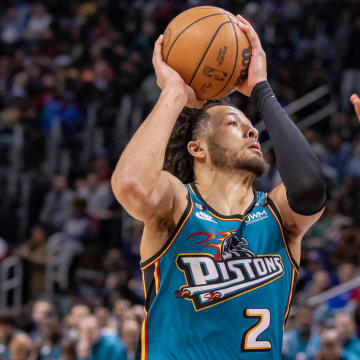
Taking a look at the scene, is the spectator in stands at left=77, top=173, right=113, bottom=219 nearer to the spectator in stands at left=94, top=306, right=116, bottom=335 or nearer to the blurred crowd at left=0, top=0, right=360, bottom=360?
the blurred crowd at left=0, top=0, right=360, bottom=360

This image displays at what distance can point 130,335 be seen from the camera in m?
7.83

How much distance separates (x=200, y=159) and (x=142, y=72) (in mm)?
10013

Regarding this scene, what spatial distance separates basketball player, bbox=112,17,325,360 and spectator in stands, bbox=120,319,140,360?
185 inches

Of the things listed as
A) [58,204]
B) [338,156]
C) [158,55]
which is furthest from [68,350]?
[158,55]

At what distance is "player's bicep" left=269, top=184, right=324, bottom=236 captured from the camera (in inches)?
130

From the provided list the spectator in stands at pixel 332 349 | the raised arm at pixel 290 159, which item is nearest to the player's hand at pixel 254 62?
the raised arm at pixel 290 159

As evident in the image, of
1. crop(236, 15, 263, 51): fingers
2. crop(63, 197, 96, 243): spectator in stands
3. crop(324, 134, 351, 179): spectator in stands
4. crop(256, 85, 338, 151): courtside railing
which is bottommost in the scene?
crop(236, 15, 263, 51): fingers

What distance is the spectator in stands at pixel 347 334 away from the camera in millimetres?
7113

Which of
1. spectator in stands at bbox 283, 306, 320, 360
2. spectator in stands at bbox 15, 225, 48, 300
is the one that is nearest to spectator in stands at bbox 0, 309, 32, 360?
spectator in stands at bbox 15, 225, 48, 300

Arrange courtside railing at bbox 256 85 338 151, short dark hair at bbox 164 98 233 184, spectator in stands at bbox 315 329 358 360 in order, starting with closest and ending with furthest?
short dark hair at bbox 164 98 233 184 → spectator in stands at bbox 315 329 358 360 → courtside railing at bbox 256 85 338 151

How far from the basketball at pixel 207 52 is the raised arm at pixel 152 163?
7 cm

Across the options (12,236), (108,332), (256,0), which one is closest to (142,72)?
(256,0)

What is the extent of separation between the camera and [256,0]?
567 inches

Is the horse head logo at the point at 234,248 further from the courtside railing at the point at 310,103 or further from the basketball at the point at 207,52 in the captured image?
the courtside railing at the point at 310,103
